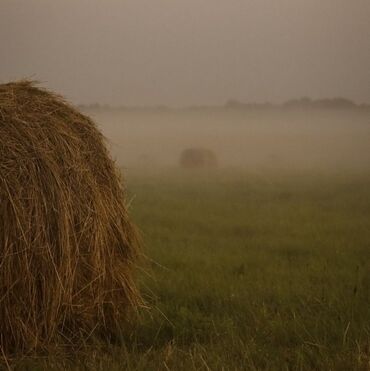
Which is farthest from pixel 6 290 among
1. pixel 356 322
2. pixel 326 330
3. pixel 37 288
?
pixel 356 322

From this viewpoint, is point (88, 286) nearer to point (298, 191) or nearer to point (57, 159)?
point (57, 159)

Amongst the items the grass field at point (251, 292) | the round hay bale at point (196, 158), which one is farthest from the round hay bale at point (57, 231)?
the round hay bale at point (196, 158)

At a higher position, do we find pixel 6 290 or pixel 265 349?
pixel 6 290

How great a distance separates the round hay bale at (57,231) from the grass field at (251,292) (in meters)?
0.38

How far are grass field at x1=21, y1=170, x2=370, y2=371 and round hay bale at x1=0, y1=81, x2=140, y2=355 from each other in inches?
15.0

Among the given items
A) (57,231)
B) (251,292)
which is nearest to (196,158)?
(251,292)

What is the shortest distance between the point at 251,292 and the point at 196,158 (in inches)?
830

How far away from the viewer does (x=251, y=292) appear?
6355 mm

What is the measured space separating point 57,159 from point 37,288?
1.07 metres

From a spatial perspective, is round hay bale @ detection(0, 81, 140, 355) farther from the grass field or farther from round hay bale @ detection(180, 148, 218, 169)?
round hay bale @ detection(180, 148, 218, 169)

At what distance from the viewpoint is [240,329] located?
17.1ft

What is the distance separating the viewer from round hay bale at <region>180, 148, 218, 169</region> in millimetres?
27328

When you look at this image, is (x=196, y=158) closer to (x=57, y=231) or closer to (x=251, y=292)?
(x=251, y=292)

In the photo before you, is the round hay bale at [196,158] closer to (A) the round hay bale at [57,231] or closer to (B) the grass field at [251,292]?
(B) the grass field at [251,292]
